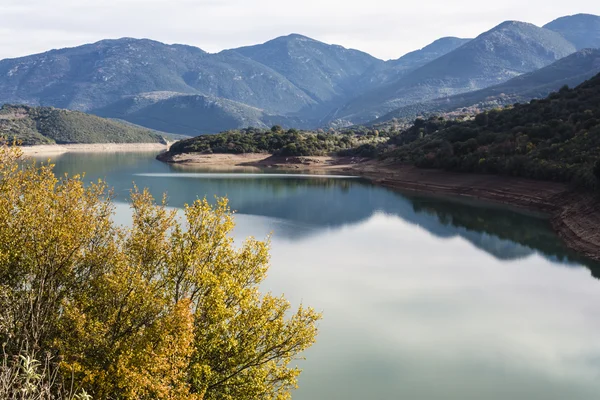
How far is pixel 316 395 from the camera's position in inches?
768

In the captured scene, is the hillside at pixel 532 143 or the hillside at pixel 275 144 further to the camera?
the hillside at pixel 275 144

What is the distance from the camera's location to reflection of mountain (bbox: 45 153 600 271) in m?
48.8

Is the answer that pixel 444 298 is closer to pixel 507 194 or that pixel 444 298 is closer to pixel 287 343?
pixel 287 343

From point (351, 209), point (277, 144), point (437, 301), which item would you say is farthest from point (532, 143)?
point (277, 144)

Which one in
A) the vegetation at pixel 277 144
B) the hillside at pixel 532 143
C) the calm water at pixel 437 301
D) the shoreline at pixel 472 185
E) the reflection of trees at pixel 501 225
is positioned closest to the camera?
the calm water at pixel 437 301

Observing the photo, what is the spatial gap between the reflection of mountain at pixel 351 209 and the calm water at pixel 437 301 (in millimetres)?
280

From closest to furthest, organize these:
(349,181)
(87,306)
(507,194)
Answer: (87,306) → (507,194) → (349,181)

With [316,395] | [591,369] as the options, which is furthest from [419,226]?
[316,395]

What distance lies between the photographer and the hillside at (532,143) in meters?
63.6

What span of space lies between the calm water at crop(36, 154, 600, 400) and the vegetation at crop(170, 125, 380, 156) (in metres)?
70.0

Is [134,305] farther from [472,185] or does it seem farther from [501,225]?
[472,185]

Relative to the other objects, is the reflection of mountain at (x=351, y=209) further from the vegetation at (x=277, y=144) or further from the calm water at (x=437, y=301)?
the vegetation at (x=277, y=144)

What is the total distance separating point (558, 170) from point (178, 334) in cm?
6064

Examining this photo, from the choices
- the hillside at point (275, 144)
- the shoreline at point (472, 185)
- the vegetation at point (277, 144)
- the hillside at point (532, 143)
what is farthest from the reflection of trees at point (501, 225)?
the vegetation at point (277, 144)
